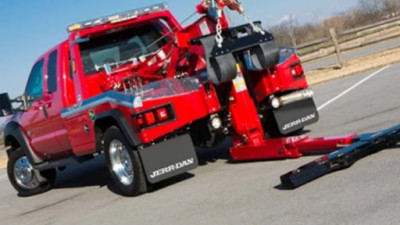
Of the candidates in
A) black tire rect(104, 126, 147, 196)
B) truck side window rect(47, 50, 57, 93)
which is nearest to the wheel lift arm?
black tire rect(104, 126, 147, 196)

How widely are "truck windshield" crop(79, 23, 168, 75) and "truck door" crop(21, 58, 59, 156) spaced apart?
0.92 meters

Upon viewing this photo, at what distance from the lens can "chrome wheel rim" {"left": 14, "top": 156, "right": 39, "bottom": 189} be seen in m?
10.2

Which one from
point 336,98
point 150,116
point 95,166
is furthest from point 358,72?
point 150,116

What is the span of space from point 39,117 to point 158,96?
3.28 m

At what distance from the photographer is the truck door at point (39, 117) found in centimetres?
916

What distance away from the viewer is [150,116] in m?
6.79

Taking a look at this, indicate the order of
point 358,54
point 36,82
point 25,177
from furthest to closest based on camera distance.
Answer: point 358,54 < point 25,177 < point 36,82

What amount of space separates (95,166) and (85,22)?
4442 millimetres

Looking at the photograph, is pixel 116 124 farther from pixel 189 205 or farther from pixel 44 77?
pixel 44 77

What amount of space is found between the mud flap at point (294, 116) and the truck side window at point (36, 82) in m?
3.85

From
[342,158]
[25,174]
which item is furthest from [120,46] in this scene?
[342,158]

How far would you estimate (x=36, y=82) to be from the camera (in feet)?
31.3

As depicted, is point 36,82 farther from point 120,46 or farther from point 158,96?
point 158,96

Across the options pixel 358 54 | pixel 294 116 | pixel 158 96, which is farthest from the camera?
pixel 358 54
